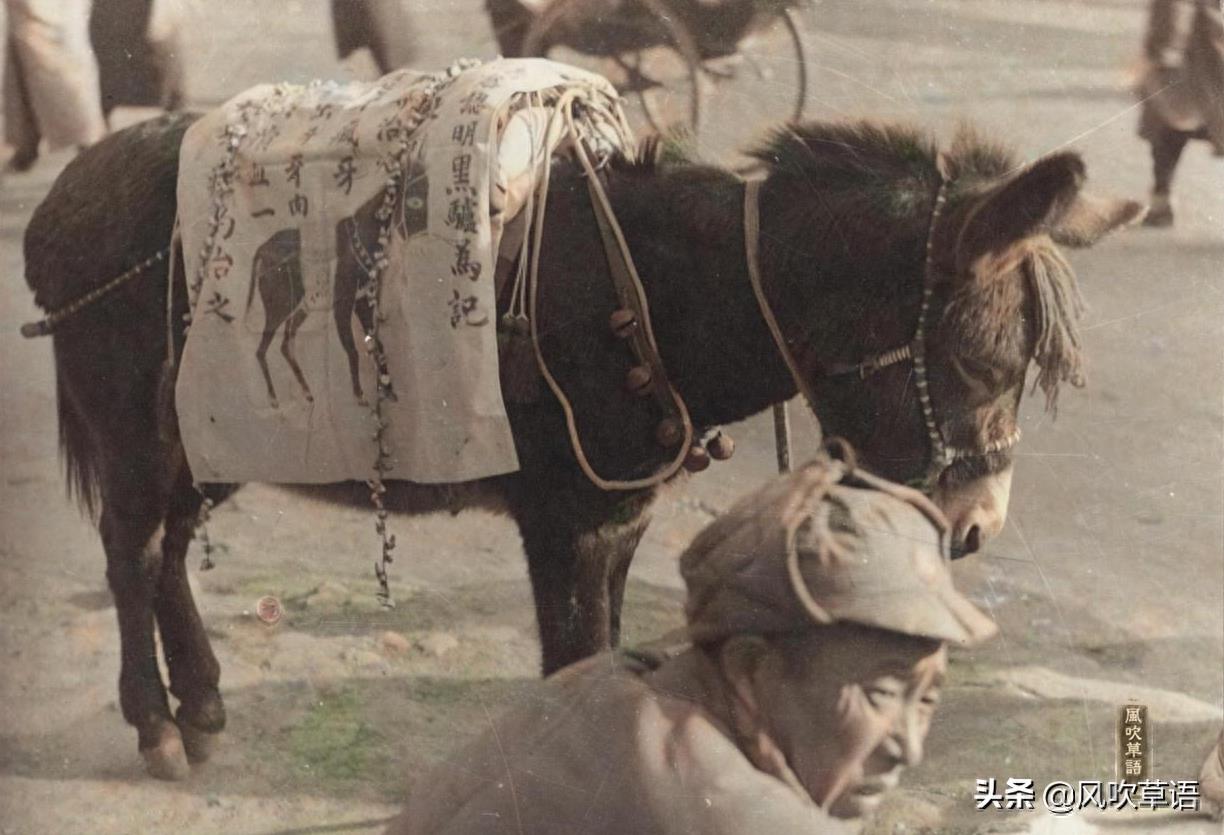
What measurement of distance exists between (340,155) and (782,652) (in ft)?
2.29

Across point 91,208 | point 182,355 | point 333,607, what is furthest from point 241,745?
point 91,208

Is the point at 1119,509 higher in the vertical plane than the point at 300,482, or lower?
lower

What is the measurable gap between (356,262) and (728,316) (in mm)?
381

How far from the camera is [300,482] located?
1593mm

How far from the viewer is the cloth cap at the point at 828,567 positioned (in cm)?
119

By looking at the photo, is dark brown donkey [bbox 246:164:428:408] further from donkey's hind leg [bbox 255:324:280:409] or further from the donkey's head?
the donkey's head

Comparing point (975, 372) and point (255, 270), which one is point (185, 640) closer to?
point (255, 270)

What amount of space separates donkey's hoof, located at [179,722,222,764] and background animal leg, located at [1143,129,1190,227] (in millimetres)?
1170

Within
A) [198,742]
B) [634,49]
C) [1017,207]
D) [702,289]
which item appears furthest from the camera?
[198,742]

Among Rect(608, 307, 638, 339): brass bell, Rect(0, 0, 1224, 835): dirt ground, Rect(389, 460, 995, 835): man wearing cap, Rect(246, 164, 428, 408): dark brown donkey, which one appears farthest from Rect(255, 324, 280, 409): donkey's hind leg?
Rect(389, 460, 995, 835): man wearing cap

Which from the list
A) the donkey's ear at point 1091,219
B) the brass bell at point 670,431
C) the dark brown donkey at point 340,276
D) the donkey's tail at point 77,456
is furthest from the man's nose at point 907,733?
the donkey's tail at point 77,456

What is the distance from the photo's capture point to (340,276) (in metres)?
1.54

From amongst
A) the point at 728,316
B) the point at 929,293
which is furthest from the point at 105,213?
the point at 929,293

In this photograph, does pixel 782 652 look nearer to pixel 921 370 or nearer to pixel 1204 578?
pixel 921 370
